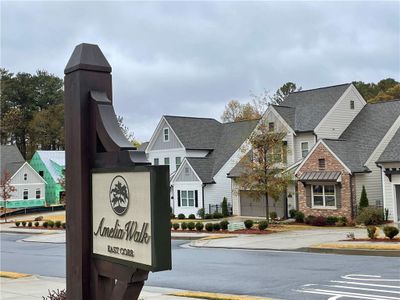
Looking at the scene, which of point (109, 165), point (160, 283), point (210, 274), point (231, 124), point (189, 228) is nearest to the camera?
point (109, 165)

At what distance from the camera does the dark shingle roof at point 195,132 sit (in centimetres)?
4874

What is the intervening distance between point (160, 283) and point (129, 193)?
10533mm

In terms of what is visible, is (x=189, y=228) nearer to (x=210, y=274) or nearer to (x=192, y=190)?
(x=192, y=190)

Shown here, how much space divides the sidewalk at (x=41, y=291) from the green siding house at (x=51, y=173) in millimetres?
55749

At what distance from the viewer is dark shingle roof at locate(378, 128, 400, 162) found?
107ft

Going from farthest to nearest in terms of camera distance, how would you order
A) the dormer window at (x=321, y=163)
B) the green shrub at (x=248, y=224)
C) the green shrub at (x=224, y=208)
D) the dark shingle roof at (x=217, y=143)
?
the dark shingle roof at (x=217, y=143), the green shrub at (x=224, y=208), the dormer window at (x=321, y=163), the green shrub at (x=248, y=224)

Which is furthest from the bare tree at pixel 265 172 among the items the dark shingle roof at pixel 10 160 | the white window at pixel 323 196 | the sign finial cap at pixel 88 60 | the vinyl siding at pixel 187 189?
the dark shingle roof at pixel 10 160

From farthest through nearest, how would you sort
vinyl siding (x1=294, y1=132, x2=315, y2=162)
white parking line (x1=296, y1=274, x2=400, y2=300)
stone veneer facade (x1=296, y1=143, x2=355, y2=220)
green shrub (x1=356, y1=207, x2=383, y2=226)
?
1. vinyl siding (x1=294, y1=132, x2=315, y2=162)
2. stone veneer facade (x1=296, y1=143, x2=355, y2=220)
3. green shrub (x1=356, y1=207, x2=383, y2=226)
4. white parking line (x1=296, y1=274, x2=400, y2=300)

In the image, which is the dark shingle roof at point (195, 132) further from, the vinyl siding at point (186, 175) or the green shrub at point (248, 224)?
the green shrub at point (248, 224)

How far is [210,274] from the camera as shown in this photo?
15977mm

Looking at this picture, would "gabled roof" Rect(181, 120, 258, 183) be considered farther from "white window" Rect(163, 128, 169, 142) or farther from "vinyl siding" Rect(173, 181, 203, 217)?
"white window" Rect(163, 128, 169, 142)

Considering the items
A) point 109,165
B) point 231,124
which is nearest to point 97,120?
point 109,165

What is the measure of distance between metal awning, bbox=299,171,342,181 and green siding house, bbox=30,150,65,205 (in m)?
42.0

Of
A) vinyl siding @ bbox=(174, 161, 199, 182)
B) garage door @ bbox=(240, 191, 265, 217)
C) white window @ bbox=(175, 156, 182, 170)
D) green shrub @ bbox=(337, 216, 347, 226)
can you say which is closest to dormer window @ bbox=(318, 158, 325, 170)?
green shrub @ bbox=(337, 216, 347, 226)
